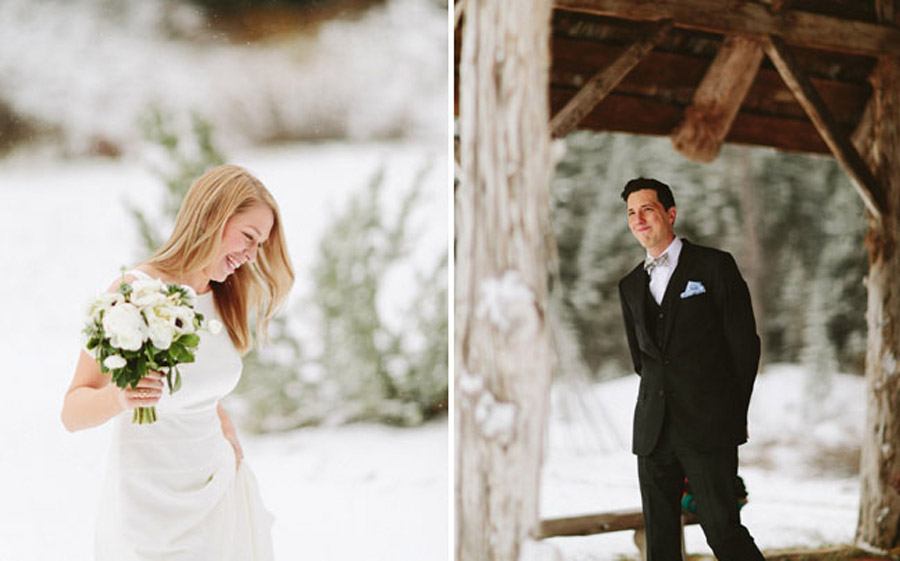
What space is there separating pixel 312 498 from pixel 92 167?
1413 millimetres

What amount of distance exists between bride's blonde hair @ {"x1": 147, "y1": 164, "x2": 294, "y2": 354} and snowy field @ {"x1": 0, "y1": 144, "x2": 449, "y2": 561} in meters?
0.07

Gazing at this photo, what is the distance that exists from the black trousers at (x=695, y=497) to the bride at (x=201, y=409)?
1342mm

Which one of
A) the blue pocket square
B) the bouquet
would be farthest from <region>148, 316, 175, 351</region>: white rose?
the blue pocket square

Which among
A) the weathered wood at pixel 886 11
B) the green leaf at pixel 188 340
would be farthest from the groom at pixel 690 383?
the green leaf at pixel 188 340

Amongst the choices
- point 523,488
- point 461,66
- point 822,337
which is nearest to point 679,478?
point 523,488

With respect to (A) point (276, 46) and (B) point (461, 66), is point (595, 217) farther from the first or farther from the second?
(A) point (276, 46)

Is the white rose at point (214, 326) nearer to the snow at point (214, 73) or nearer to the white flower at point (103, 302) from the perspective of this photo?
the white flower at point (103, 302)

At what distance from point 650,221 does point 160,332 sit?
67.4 inches

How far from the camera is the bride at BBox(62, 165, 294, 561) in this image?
114 inches

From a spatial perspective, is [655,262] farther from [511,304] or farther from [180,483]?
[180,483]

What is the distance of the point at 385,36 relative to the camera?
11.2 feet

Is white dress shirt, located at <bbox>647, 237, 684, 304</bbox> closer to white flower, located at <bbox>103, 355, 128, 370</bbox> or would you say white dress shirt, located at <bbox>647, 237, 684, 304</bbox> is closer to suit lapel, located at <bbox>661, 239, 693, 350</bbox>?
suit lapel, located at <bbox>661, 239, 693, 350</bbox>

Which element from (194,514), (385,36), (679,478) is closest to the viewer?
(194,514)

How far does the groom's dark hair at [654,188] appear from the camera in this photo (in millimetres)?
3297
